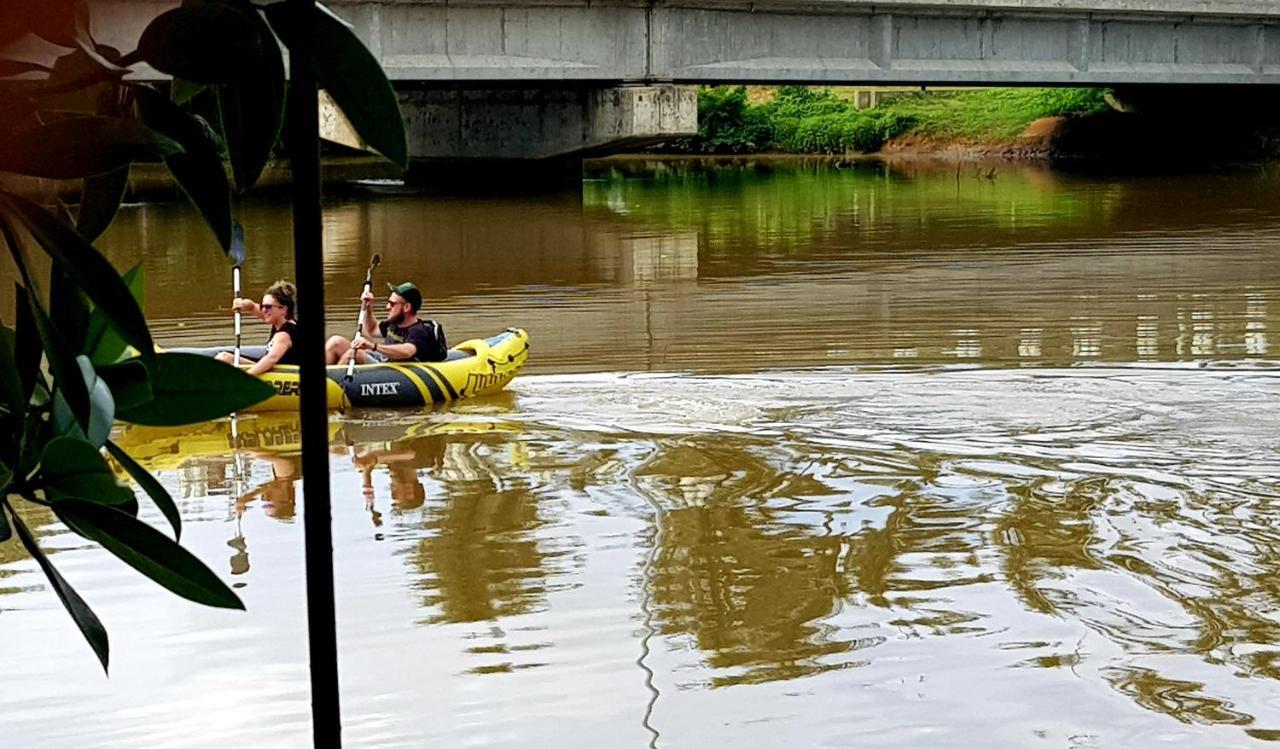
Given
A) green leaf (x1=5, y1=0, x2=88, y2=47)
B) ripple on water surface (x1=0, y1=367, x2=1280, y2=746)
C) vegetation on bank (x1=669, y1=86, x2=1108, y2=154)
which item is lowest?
ripple on water surface (x1=0, y1=367, x2=1280, y2=746)

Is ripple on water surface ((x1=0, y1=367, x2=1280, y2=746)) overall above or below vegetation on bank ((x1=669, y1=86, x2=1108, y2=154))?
below

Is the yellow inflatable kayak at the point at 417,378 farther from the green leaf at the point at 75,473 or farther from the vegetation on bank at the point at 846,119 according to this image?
the vegetation on bank at the point at 846,119

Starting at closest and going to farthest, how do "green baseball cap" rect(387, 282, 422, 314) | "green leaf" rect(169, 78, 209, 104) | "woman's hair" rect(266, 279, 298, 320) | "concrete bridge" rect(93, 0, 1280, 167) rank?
"green leaf" rect(169, 78, 209, 104), "woman's hair" rect(266, 279, 298, 320), "green baseball cap" rect(387, 282, 422, 314), "concrete bridge" rect(93, 0, 1280, 167)

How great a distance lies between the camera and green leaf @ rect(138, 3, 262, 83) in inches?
50.6

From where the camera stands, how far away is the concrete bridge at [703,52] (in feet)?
88.9

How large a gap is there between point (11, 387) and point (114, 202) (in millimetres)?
250

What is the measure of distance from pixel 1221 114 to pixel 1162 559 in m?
36.6

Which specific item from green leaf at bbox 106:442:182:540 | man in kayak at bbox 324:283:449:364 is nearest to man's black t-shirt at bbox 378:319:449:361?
man in kayak at bbox 324:283:449:364

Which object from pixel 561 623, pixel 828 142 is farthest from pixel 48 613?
pixel 828 142

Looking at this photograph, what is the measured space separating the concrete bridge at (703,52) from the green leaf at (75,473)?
24.2 m

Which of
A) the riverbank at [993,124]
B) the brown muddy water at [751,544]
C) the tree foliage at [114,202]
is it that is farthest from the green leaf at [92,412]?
the riverbank at [993,124]

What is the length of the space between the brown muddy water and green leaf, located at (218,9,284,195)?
14.3ft

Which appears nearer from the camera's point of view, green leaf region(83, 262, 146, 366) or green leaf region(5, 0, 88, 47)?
green leaf region(5, 0, 88, 47)

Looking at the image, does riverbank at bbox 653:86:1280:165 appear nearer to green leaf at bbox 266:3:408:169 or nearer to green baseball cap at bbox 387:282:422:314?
green baseball cap at bbox 387:282:422:314
